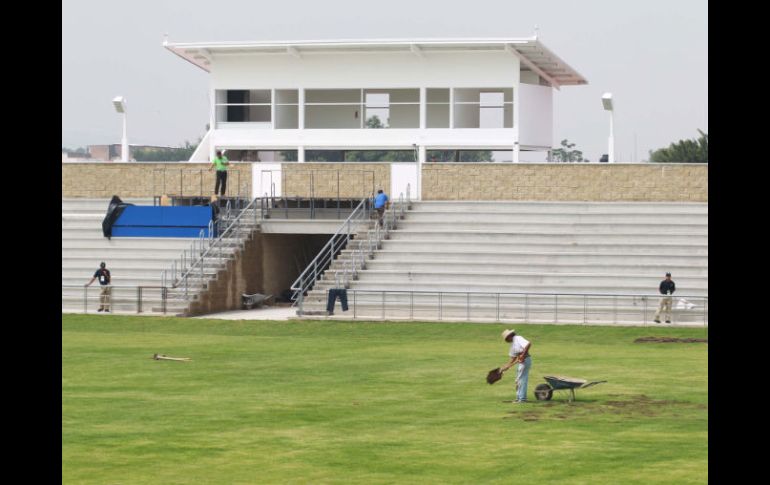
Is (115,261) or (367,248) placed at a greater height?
(367,248)

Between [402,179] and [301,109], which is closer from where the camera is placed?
[402,179]

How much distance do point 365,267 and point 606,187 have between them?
34.9 feet

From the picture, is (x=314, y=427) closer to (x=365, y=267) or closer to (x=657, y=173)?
(x=365, y=267)

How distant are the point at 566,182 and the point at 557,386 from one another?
27.9 m

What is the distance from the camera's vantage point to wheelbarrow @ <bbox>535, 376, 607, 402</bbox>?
21.5 metres

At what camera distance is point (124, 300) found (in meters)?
42.4

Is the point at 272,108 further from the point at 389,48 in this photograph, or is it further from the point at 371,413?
the point at 371,413

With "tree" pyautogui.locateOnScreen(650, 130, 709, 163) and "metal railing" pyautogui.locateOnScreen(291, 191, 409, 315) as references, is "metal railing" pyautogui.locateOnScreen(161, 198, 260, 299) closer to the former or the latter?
"metal railing" pyautogui.locateOnScreen(291, 191, 409, 315)

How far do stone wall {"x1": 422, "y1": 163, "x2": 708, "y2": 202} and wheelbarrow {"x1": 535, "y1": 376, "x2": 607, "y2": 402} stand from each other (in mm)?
26574

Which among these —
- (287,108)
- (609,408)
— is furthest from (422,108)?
(609,408)

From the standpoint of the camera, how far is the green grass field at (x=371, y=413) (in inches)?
621

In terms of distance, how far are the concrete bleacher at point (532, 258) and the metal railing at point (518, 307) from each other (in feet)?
0.14
